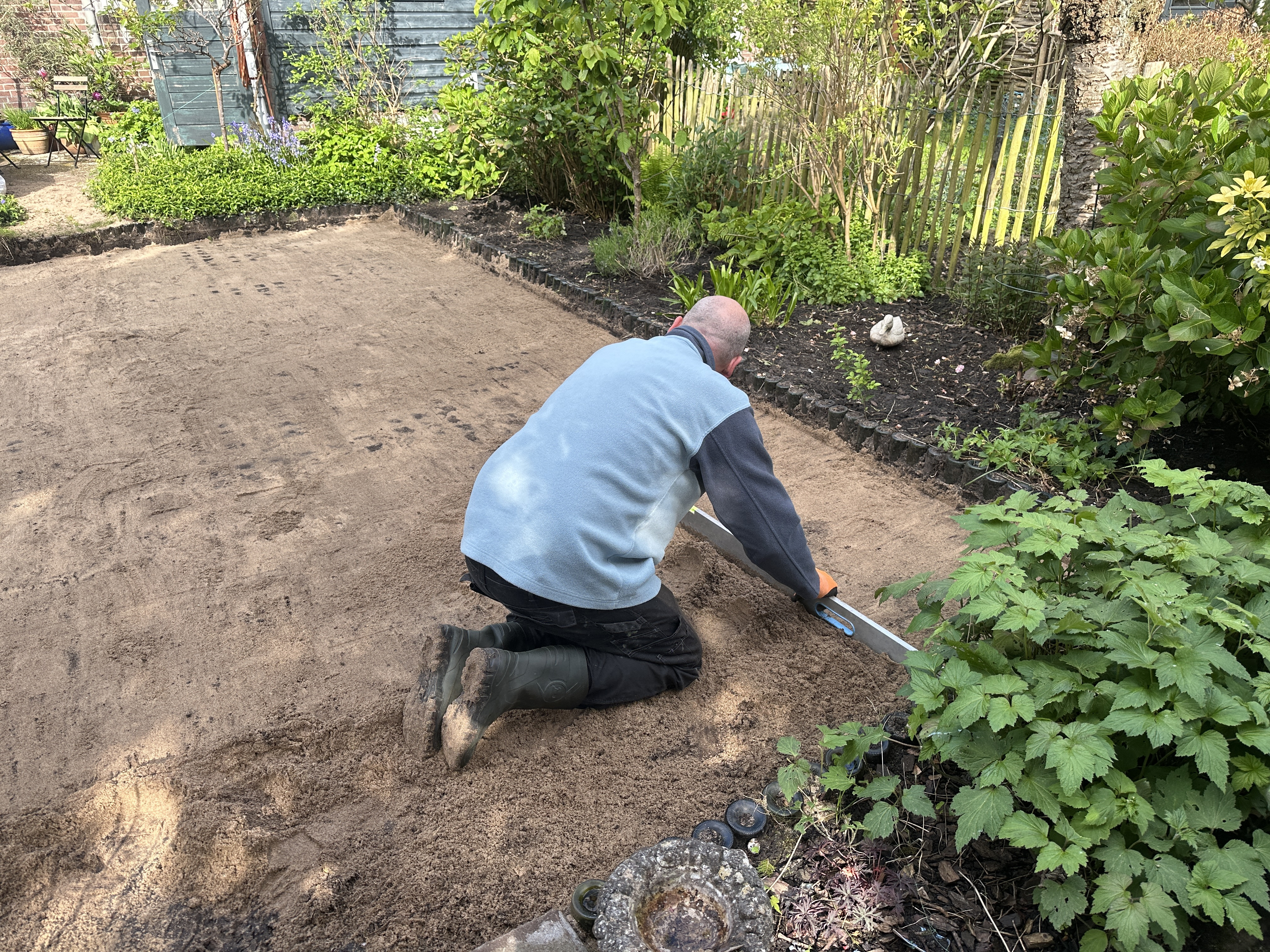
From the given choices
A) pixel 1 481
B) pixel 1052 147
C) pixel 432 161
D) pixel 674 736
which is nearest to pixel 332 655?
pixel 674 736

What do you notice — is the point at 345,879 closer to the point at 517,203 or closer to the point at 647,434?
the point at 647,434

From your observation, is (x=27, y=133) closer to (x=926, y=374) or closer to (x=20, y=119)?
(x=20, y=119)

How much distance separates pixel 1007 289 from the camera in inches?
204

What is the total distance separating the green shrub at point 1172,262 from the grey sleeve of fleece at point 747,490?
1896 mm

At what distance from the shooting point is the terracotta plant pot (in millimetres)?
11352

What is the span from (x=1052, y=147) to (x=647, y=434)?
4638 millimetres

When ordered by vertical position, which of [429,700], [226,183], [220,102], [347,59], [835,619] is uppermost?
[347,59]

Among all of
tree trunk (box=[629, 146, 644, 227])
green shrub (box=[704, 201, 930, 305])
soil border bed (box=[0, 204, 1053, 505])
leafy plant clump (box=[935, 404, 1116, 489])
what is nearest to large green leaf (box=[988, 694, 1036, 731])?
soil border bed (box=[0, 204, 1053, 505])

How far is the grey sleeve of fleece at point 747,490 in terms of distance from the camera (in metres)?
2.50

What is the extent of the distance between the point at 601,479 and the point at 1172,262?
2668mm

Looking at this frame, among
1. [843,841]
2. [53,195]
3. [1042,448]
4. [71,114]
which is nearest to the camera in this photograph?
[843,841]

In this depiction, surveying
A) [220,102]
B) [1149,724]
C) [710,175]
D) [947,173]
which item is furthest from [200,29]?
[1149,724]

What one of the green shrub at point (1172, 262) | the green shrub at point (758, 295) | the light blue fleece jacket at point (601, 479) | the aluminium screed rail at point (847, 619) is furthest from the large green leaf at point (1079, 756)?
the green shrub at point (758, 295)

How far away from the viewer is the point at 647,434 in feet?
7.96
